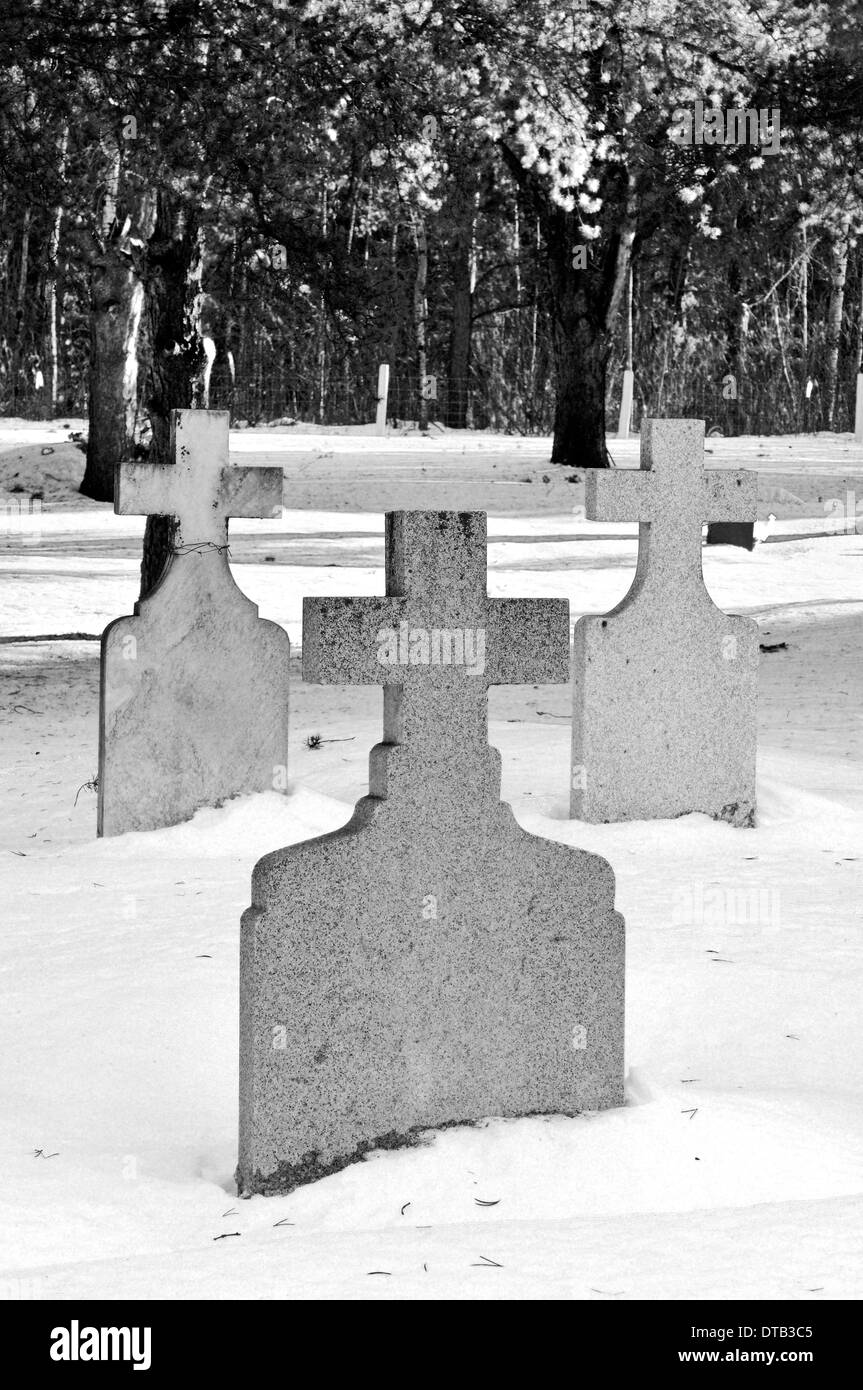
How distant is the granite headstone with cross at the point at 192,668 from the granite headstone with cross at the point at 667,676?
4.78 feet

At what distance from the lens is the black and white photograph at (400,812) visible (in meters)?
4.16

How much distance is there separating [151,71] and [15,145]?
235 centimetres

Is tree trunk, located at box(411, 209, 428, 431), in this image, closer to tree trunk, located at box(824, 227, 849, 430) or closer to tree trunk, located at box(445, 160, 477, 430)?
tree trunk, located at box(445, 160, 477, 430)

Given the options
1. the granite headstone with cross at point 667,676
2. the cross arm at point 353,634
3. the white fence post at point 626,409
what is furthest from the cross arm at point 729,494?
the white fence post at point 626,409

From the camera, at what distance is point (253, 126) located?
40.6 ft

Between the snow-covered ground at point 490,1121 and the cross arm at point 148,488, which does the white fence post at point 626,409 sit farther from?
the cross arm at point 148,488

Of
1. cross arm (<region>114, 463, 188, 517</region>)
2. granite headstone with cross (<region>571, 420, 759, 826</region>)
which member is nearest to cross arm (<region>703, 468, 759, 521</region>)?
granite headstone with cross (<region>571, 420, 759, 826</region>)

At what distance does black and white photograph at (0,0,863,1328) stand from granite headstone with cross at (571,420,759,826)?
20mm

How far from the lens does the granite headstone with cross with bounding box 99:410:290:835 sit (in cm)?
835

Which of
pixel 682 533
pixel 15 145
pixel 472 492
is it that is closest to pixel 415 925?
pixel 682 533

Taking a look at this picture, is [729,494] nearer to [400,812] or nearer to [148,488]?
[148,488]

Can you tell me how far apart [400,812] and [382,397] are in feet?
102

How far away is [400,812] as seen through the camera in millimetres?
4547

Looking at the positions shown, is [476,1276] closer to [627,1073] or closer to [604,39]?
[627,1073]
